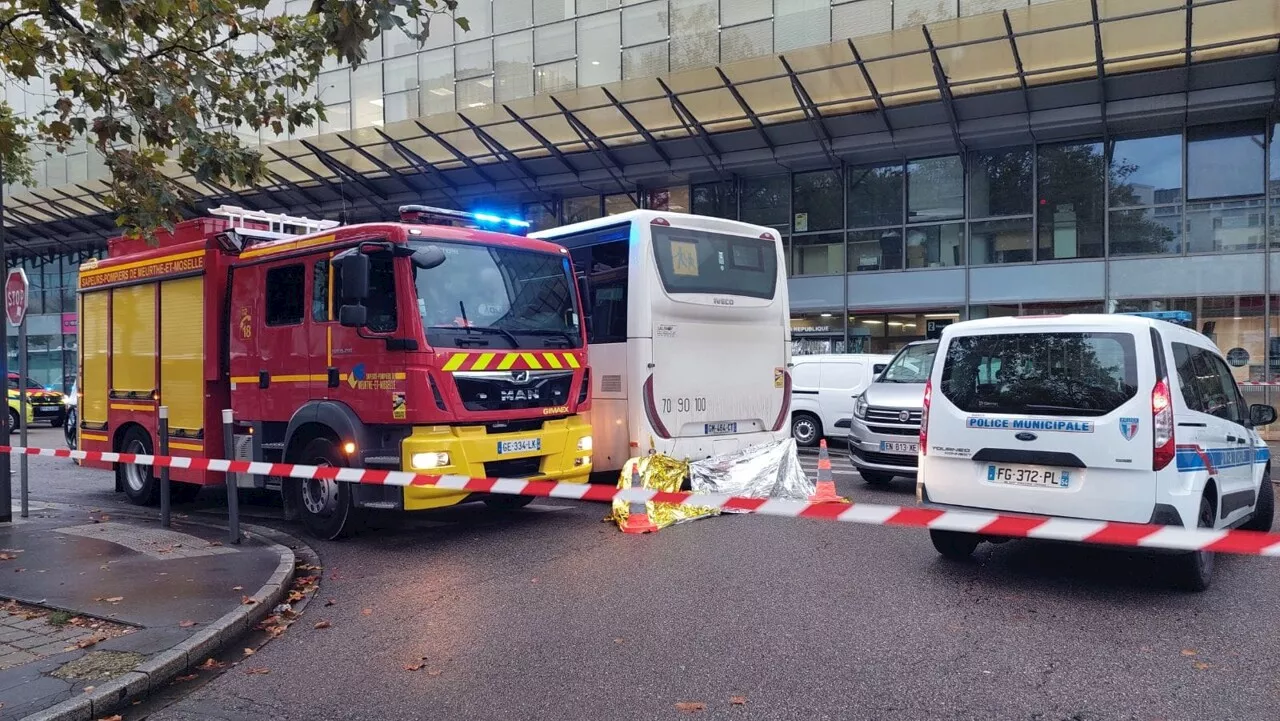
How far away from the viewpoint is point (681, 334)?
9219mm

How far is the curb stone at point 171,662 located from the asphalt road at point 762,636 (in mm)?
191

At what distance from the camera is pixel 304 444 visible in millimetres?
8391

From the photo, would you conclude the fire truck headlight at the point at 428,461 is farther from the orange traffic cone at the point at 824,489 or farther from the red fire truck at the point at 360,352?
the orange traffic cone at the point at 824,489

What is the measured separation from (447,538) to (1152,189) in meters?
16.6

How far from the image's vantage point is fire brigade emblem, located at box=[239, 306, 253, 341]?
8.89 meters

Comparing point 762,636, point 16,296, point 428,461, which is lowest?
point 762,636

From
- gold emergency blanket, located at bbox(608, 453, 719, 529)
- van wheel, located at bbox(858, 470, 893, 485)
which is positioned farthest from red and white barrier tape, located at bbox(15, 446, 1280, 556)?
van wheel, located at bbox(858, 470, 893, 485)

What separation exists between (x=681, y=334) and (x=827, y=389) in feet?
22.6

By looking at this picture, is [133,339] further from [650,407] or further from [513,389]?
[650,407]

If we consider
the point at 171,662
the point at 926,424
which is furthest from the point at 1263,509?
the point at 171,662

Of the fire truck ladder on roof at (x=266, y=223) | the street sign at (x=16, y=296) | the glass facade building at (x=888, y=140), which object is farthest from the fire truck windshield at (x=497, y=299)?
the glass facade building at (x=888, y=140)

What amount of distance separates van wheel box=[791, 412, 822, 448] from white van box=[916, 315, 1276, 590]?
29.3 feet

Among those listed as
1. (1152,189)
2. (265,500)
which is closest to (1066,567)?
(265,500)

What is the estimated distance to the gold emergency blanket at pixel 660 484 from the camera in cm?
850
